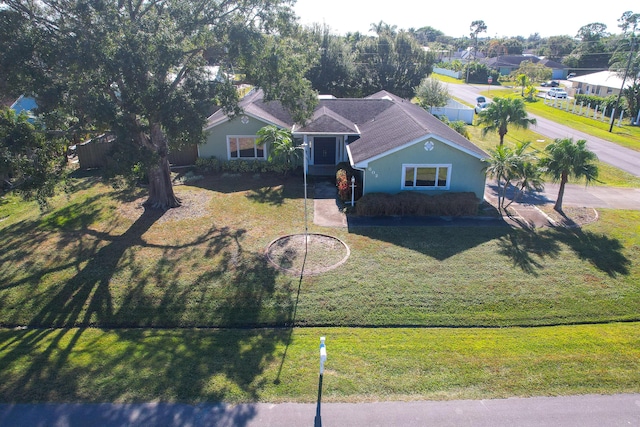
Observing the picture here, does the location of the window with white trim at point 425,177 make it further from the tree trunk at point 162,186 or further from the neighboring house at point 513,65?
the neighboring house at point 513,65

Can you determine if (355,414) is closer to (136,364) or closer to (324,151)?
(136,364)

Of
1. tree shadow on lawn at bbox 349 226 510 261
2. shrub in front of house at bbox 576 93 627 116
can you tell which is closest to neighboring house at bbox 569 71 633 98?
shrub in front of house at bbox 576 93 627 116

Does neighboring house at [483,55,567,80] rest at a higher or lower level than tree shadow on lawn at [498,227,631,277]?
higher

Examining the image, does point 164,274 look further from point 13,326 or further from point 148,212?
point 148,212

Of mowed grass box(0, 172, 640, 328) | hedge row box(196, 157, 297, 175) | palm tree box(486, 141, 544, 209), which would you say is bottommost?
mowed grass box(0, 172, 640, 328)

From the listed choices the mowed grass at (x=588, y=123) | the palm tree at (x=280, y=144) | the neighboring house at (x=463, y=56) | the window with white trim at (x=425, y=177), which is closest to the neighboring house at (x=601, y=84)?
the mowed grass at (x=588, y=123)

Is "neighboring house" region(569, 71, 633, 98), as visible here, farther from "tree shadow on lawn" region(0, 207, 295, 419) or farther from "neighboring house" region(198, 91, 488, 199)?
"tree shadow on lawn" region(0, 207, 295, 419)

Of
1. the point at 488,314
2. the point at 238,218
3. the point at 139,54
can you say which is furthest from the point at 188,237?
the point at 488,314
